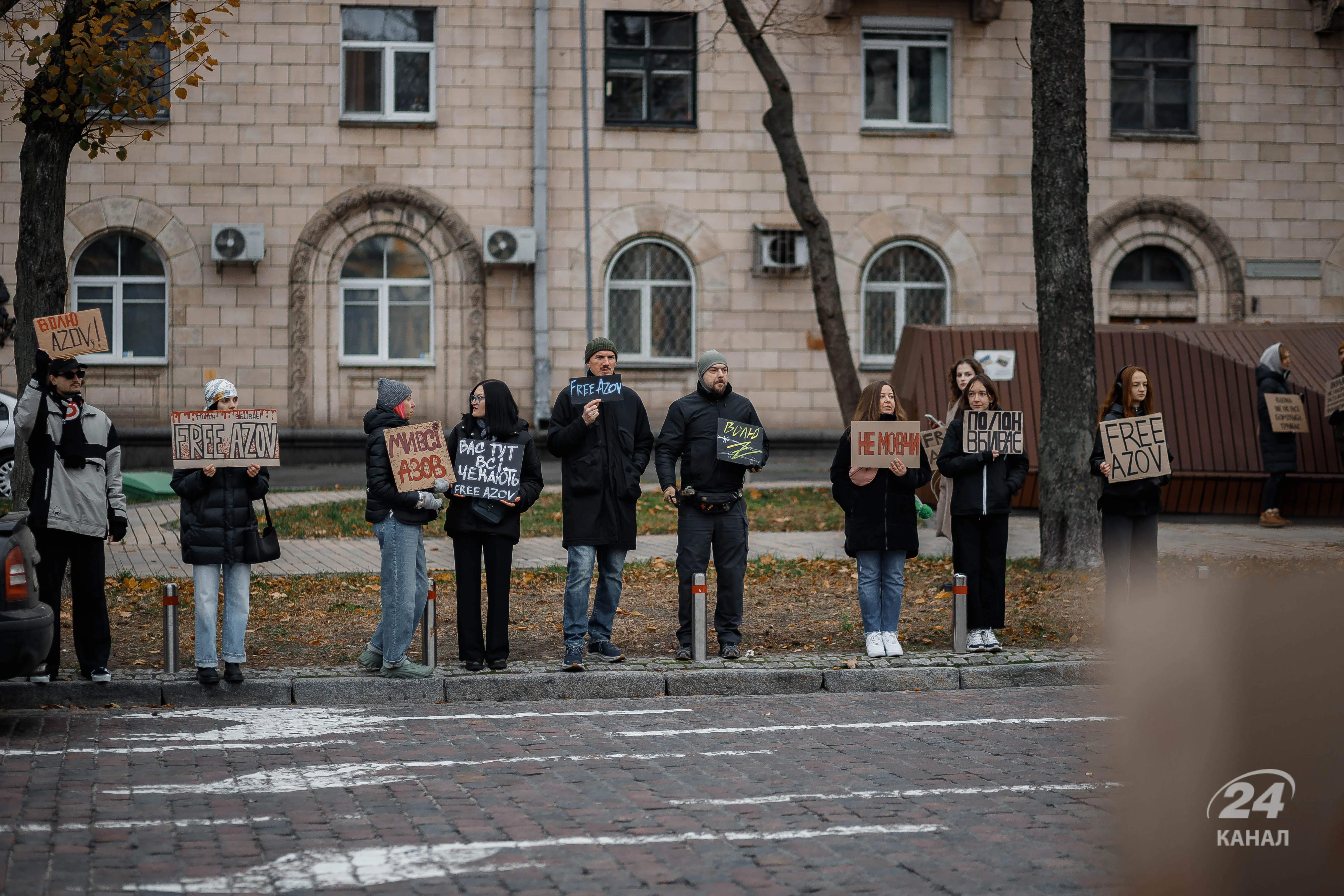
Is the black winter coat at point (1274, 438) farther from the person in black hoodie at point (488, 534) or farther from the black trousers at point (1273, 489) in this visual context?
the person in black hoodie at point (488, 534)

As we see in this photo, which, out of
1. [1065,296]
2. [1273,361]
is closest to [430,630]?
[1065,296]

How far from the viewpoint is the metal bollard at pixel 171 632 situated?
921 centimetres

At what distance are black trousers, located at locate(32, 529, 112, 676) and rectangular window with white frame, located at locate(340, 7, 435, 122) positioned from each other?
16031 millimetres

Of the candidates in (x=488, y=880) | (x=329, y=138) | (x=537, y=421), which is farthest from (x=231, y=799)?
(x=329, y=138)

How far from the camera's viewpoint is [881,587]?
10195 millimetres

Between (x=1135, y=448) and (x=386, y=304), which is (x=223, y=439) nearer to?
(x=1135, y=448)

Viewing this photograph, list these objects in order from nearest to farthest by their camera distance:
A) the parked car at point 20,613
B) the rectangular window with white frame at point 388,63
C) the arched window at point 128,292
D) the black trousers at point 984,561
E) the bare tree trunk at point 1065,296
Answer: the parked car at point 20,613, the black trousers at point 984,561, the bare tree trunk at point 1065,296, the arched window at point 128,292, the rectangular window with white frame at point 388,63

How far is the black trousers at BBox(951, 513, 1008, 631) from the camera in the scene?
33.4ft

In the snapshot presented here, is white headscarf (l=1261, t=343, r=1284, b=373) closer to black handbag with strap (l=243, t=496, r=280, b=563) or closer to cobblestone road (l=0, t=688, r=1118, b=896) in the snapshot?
Answer: cobblestone road (l=0, t=688, r=1118, b=896)

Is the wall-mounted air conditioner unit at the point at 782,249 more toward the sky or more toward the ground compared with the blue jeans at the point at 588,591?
more toward the sky

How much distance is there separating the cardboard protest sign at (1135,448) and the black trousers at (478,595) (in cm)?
450

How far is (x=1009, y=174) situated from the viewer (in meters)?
25.0

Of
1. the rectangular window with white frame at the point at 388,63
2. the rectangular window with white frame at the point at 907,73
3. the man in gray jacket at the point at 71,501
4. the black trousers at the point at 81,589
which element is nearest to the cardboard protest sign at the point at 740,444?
the man in gray jacket at the point at 71,501

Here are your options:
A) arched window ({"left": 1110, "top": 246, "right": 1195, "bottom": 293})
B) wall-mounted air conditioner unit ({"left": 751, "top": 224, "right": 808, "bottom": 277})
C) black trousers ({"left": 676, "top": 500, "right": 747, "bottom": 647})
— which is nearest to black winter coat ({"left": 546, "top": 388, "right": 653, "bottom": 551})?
black trousers ({"left": 676, "top": 500, "right": 747, "bottom": 647})
